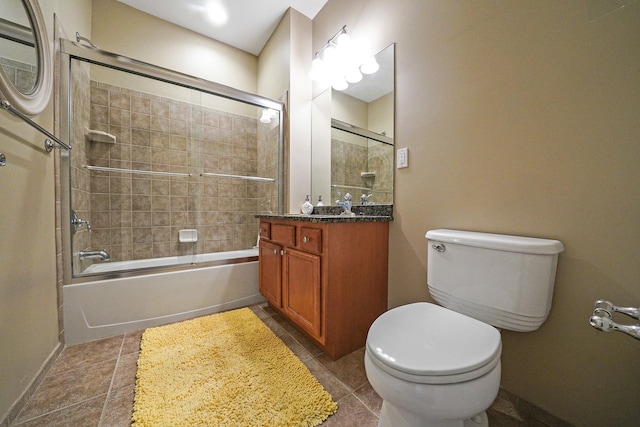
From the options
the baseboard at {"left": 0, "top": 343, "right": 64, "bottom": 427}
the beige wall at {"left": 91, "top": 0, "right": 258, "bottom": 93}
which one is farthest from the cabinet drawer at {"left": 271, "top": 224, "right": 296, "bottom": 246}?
the beige wall at {"left": 91, "top": 0, "right": 258, "bottom": 93}

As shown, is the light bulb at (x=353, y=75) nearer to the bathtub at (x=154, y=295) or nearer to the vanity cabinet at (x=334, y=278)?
the vanity cabinet at (x=334, y=278)

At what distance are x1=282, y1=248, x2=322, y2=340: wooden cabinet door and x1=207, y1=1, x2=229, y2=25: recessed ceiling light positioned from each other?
2146 mm

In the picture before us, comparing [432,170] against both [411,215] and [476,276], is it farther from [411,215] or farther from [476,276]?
[476,276]

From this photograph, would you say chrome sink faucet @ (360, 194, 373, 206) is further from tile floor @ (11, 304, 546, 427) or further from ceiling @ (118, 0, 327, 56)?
ceiling @ (118, 0, 327, 56)

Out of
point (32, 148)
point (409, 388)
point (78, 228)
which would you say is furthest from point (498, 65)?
point (78, 228)

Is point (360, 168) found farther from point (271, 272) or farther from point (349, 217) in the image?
point (271, 272)

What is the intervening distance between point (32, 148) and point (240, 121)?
→ 169 cm

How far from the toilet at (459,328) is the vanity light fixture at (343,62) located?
1283 mm

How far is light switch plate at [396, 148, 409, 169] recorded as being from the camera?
52.9 inches

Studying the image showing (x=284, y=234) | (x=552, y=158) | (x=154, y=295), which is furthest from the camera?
(x=154, y=295)

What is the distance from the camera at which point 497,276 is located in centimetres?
Result: 85

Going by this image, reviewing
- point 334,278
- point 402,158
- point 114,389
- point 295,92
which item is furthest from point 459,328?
point 295,92

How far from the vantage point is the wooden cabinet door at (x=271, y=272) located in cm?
160

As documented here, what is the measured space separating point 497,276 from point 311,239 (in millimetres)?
820
